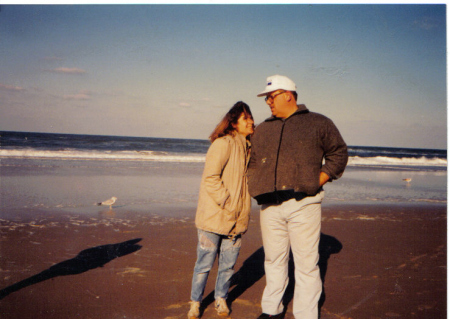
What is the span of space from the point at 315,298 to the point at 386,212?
5.70 m

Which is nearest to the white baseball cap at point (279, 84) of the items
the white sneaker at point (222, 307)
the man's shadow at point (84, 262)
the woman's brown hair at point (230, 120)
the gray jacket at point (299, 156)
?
the gray jacket at point (299, 156)

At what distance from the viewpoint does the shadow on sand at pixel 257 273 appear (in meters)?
3.43

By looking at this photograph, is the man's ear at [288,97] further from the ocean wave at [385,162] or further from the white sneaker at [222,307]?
the ocean wave at [385,162]

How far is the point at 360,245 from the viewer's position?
516cm

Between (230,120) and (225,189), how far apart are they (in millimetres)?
570

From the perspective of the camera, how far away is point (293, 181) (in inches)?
103

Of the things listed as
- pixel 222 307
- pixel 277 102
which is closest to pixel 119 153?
→ pixel 222 307

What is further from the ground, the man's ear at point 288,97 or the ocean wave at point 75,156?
the man's ear at point 288,97

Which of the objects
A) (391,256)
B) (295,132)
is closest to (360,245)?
(391,256)

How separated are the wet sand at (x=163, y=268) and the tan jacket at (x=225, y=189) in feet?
2.69

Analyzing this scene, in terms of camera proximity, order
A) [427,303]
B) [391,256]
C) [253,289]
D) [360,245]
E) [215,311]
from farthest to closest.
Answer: [360,245], [391,256], [253,289], [427,303], [215,311]

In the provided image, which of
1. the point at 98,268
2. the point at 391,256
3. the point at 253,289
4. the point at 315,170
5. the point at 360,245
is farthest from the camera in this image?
the point at 360,245

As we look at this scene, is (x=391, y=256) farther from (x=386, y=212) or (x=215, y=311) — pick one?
(x=386, y=212)

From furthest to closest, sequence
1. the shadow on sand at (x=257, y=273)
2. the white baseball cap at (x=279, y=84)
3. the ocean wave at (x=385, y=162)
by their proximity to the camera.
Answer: the ocean wave at (x=385, y=162)
the shadow on sand at (x=257, y=273)
the white baseball cap at (x=279, y=84)
